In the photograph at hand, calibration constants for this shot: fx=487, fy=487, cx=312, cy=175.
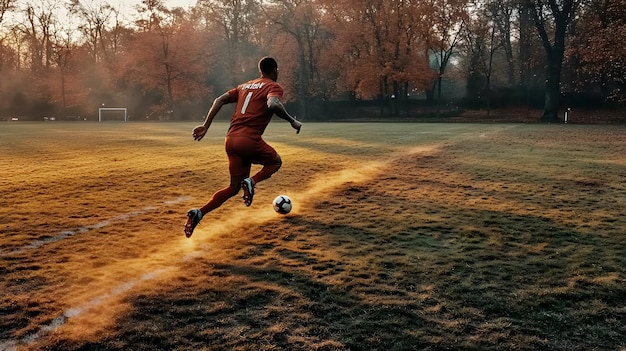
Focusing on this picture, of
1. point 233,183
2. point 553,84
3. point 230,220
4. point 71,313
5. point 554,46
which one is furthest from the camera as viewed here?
point 554,46

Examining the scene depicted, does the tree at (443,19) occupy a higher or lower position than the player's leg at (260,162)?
higher

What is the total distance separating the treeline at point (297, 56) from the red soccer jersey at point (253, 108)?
42233 millimetres

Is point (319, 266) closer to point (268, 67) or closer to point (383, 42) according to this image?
point (268, 67)

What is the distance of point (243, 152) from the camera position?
6145 mm

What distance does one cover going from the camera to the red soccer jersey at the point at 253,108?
6.10 metres

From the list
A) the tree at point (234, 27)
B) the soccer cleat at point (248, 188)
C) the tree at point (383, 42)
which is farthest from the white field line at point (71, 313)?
the tree at point (234, 27)

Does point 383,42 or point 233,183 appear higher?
point 383,42

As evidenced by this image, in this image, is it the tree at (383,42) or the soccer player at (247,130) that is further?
the tree at (383,42)

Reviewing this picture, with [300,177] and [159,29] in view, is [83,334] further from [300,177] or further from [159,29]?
[159,29]

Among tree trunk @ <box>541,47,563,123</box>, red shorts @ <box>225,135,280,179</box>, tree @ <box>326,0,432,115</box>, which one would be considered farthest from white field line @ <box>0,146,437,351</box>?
tree @ <box>326,0,432,115</box>

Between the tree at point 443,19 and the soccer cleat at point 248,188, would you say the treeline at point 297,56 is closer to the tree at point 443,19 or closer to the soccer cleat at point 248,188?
the tree at point 443,19

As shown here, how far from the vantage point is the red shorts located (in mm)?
6113

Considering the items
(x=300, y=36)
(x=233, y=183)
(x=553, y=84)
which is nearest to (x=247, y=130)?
(x=233, y=183)

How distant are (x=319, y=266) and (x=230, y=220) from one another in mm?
2489
